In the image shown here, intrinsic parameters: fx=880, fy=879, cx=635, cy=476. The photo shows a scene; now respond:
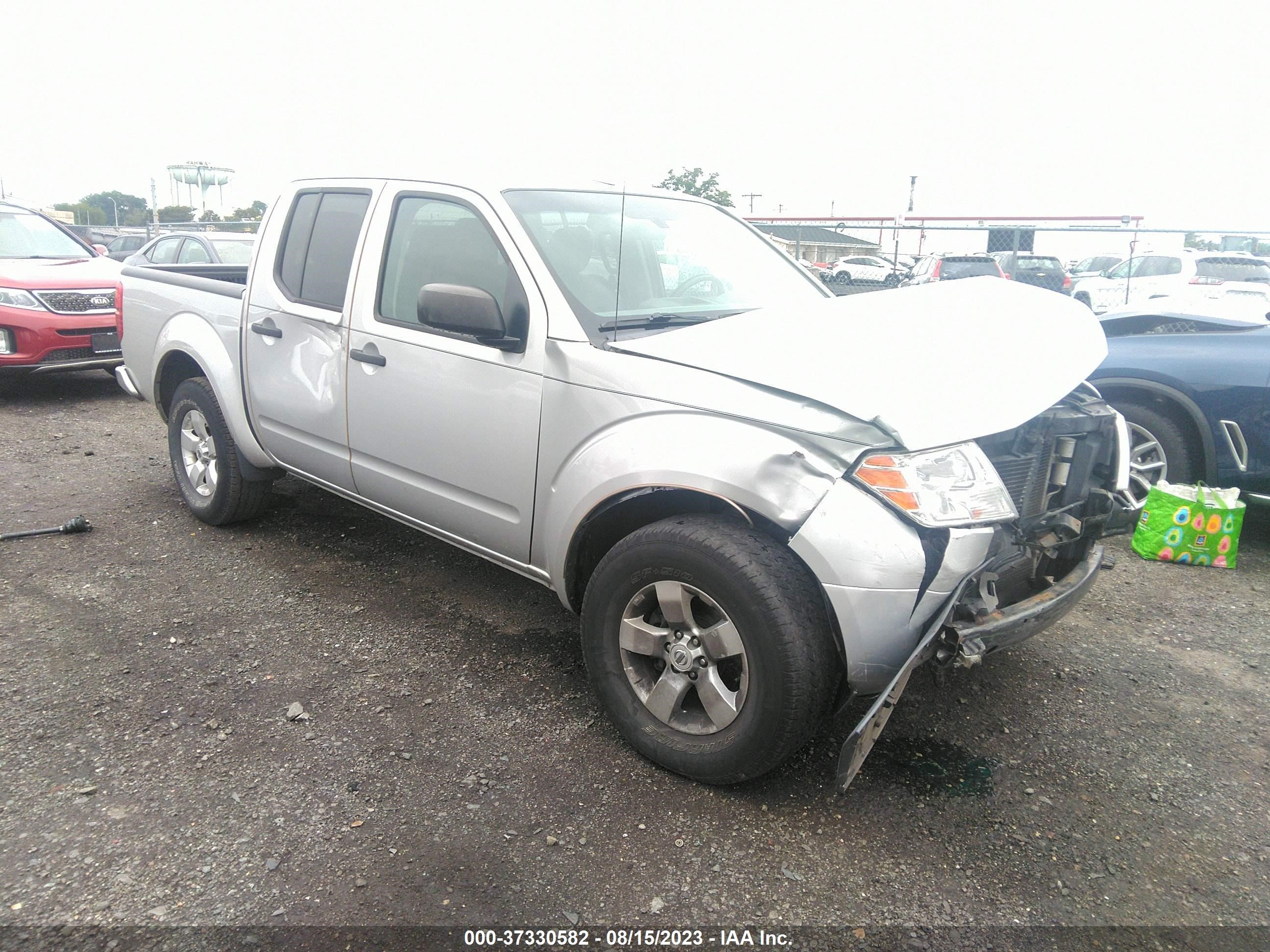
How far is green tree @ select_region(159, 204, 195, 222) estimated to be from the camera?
125 ft

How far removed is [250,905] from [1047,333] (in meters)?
2.87

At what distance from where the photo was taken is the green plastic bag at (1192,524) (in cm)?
467

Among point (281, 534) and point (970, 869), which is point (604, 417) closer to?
point (970, 869)

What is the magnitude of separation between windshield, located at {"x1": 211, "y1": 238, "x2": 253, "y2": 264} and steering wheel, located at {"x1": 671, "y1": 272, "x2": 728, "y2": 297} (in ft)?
27.9

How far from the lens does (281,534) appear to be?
482 cm

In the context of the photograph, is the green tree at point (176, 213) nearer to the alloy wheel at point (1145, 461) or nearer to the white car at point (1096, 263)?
the white car at point (1096, 263)

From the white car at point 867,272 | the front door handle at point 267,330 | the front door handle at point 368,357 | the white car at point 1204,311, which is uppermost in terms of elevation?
the white car at point 867,272

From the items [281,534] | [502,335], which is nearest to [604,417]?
[502,335]

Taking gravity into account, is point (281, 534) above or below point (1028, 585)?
below

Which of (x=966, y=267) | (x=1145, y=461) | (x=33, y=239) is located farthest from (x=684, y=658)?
(x=966, y=267)

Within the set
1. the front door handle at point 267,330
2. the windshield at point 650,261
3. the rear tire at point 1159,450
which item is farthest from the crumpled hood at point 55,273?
the rear tire at point 1159,450

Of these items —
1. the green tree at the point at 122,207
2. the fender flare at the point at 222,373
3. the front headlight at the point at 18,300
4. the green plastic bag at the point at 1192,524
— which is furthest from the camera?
the green tree at the point at 122,207

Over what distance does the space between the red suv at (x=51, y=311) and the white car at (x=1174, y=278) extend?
10.5 m

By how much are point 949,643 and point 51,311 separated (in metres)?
8.34
